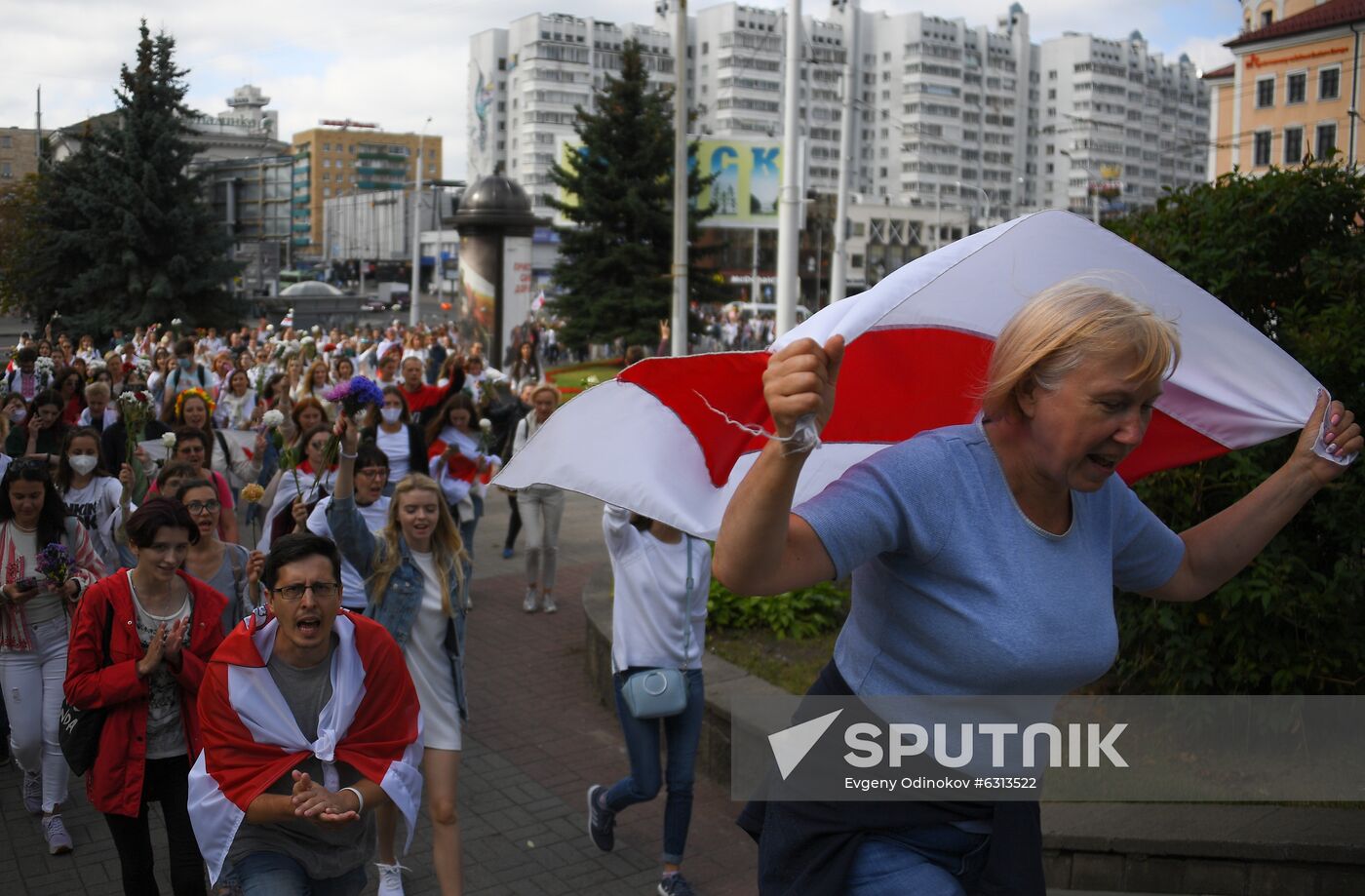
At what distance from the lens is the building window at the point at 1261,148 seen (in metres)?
66.7

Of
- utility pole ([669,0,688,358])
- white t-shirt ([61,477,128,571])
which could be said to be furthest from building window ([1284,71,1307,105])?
white t-shirt ([61,477,128,571])

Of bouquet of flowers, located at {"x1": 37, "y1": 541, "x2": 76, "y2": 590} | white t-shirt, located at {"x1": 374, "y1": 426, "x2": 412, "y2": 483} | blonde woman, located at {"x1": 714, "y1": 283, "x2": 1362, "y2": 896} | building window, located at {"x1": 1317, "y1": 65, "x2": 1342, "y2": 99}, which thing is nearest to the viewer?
blonde woman, located at {"x1": 714, "y1": 283, "x2": 1362, "y2": 896}

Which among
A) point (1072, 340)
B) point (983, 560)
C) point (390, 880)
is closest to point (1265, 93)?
point (390, 880)

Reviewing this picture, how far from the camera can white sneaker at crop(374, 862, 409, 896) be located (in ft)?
18.6

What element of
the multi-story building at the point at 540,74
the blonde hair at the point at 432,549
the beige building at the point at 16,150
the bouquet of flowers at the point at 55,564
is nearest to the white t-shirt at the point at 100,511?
the bouquet of flowers at the point at 55,564

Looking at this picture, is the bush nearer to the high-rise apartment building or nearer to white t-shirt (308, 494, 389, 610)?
white t-shirt (308, 494, 389, 610)

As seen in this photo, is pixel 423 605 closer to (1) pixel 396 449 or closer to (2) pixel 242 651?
(2) pixel 242 651

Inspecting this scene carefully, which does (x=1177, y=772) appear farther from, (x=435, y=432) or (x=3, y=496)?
(x=435, y=432)

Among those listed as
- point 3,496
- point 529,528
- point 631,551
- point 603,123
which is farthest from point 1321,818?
point 603,123

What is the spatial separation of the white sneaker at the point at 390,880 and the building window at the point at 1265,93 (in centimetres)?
6900

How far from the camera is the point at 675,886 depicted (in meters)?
5.70

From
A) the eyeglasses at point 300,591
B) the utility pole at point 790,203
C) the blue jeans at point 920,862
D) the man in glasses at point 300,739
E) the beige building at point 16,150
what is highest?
the beige building at point 16,150

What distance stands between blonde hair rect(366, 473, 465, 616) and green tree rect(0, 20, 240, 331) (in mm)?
35377

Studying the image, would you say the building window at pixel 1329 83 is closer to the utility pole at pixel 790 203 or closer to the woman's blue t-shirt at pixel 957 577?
the utility pole at pixel 790 203
